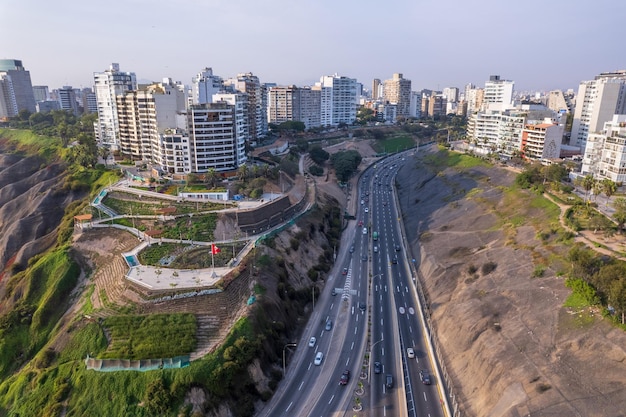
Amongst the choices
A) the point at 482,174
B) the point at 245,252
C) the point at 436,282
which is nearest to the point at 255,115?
the point at 482,174

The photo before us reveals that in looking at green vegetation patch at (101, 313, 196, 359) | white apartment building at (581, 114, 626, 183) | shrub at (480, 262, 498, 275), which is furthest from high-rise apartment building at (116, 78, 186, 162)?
white apartment building at (581, 114, 626, 183)

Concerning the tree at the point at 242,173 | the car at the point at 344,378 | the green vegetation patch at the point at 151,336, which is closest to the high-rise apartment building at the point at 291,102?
the tree at the point at 242,173

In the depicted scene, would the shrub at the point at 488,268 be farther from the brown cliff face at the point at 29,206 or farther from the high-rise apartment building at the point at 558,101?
the high-rise apartment building at the point at 558,101

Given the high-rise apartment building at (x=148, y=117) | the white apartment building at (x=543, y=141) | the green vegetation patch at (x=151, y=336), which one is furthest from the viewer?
the white apartment building at (x=543, y=141)

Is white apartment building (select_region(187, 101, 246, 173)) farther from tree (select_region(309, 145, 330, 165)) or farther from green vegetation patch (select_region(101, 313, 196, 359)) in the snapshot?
green vegetation patch (select_region(101, 313, 196, 359))

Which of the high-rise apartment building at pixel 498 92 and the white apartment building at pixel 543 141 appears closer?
the white apartment building at pixel 543 141

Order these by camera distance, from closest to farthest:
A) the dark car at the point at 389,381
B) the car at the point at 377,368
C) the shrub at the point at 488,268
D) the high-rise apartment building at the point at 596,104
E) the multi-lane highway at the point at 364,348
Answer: the multi-lane highway at the point at 364,348
the dark car at the point at 389,381
the car at the point at 377,368
the shrub at the point at 488,268
the high-rise apartment building at the point at 596,104
